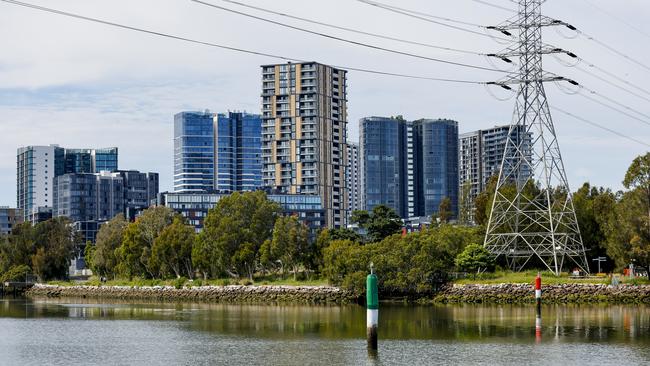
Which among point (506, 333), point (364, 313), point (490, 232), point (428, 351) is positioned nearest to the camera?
point (428, 351)

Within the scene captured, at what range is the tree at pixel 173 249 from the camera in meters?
125

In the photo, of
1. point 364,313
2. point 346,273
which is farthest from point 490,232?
point 364,313

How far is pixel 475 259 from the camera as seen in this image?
93688 millimetres

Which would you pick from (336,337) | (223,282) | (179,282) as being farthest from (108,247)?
(336,337)

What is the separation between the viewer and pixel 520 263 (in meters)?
98.8

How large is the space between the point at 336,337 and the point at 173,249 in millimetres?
71948

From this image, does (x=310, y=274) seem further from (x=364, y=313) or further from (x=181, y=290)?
(x=364, y=313)

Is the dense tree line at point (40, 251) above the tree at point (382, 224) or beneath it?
beneath

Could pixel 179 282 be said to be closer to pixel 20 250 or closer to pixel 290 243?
pixel 290 243

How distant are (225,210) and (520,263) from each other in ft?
123

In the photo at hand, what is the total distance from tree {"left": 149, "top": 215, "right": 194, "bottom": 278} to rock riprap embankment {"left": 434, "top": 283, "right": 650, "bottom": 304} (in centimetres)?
4343

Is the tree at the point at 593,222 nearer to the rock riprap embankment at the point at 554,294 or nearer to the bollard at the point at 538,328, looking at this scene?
the rock riprap embankment at the point at 554,294

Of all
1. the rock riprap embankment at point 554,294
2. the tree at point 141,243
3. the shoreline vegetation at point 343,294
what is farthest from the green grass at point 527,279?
the tree at point 141,243

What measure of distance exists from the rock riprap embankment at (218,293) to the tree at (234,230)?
3.94m
